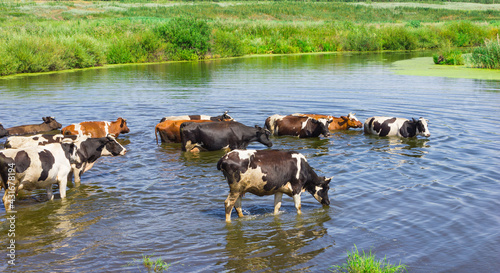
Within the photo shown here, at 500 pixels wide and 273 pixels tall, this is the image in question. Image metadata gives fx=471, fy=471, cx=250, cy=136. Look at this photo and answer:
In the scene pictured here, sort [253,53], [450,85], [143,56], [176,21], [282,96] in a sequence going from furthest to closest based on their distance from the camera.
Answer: [253,53], [176,21], [143,56], [450,85], [282,96]

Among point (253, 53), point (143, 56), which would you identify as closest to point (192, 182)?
point (143, 56)

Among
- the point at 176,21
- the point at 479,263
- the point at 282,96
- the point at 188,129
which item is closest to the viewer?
the point at 479,263

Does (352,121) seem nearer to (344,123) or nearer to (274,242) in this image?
(344,123)

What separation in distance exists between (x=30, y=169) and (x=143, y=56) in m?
35.8

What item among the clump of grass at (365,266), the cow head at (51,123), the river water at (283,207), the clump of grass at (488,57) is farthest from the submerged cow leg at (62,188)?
the clump of grass at (488,57)

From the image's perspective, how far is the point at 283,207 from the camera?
9711 millimetres

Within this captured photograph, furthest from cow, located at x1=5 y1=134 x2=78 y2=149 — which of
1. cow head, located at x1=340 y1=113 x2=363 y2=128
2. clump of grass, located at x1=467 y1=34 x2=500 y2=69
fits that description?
clump of grass, located at x1=467 y1=34 x2=500 y2=69

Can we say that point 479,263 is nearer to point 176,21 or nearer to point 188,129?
point 188,129

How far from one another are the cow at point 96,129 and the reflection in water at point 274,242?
7.83 meters

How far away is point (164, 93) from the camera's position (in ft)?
81.4

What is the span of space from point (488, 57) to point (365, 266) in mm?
30059

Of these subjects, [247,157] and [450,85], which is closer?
[247,157]

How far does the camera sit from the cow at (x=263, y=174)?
8719 mm

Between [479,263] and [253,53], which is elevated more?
[253,53]
